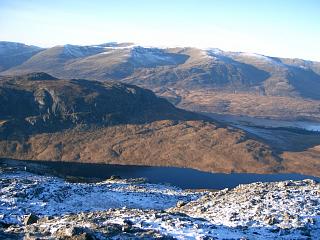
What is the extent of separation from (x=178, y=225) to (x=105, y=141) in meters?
131

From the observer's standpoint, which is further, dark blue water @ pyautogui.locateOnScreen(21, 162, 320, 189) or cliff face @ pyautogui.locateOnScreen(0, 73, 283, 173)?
cliff face @ pyautogui.locateOnScreen(0, 73, 283, 173)

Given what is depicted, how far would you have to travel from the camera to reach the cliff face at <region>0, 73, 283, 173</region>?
146 m

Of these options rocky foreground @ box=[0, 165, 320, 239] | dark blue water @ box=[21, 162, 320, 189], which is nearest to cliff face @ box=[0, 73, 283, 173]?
dark blue water @ box=[21, 162, 320, 189]

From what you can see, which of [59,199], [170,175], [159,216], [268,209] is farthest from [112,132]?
[159,216]

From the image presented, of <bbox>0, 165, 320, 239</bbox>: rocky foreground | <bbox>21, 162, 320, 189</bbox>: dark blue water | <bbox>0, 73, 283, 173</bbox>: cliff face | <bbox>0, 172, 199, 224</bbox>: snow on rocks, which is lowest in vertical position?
<bbox>21, 162, 320, 189</bbox>: dark blue water

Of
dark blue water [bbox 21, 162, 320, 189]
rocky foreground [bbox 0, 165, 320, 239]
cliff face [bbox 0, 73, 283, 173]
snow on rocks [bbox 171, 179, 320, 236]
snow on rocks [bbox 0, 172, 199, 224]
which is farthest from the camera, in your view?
cliff face [bbox 0, 73, 283, 173]

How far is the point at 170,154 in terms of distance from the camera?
15025 centimetres

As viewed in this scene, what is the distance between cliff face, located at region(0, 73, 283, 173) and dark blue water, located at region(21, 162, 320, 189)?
611cm

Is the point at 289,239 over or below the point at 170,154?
over

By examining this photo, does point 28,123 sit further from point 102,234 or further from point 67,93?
point 102,234

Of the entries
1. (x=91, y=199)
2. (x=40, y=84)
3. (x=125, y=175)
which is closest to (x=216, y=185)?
(x=125, y=175)

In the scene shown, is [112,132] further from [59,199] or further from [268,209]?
[268,209]

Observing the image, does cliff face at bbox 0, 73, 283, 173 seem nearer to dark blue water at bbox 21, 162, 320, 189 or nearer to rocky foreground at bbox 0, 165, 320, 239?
dark blue water at bbox 21, 162, 320, 189

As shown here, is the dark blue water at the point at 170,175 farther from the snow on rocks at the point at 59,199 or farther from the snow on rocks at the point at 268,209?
the snow on rocks at the point at 268,209
